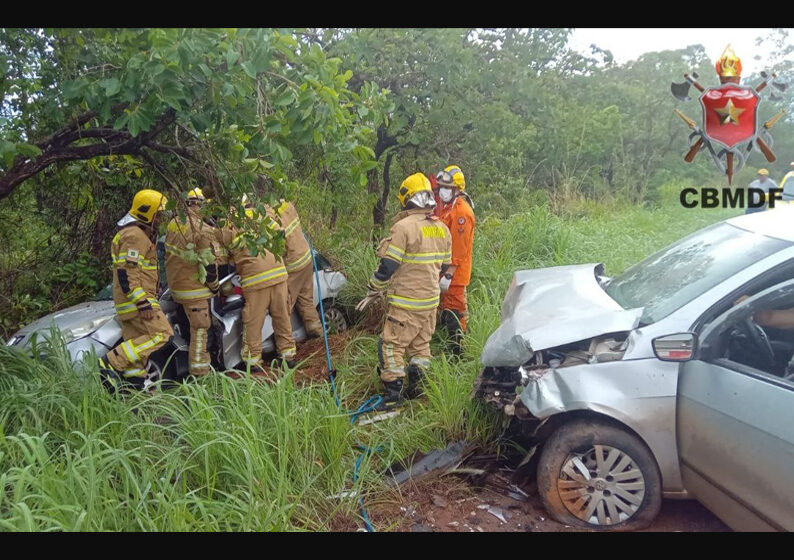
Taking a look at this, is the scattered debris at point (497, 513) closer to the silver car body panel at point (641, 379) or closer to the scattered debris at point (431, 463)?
the scattered debris at point (431, 463)

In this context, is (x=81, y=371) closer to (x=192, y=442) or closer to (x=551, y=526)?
(x=192, y=442)

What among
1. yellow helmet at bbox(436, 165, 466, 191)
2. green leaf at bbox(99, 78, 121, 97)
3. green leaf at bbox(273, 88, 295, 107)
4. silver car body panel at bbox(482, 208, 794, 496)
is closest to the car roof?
silver car body panel at bbox(482, 208, 794, 496)

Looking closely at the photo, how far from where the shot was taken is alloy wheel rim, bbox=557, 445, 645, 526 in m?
2.89

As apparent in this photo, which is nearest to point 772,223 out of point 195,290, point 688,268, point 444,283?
point 688,268

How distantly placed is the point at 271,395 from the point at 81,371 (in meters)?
1.41

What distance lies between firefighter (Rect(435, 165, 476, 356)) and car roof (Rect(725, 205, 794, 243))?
7.45 feet

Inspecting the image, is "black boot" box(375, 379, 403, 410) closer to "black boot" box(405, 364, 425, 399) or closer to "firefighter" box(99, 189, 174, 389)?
"black boot" box(405, 364, 425, 399)

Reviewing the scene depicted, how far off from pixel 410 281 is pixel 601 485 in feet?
7.01

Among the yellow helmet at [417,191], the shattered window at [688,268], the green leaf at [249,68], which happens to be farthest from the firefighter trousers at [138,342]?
the shattered window at [688,268]

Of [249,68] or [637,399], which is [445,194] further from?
[249,68]

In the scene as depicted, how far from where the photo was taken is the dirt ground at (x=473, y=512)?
2.99 m

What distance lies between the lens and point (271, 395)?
328 cm

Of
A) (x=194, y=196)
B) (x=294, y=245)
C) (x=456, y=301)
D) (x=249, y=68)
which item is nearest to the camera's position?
(x=249, y=68)

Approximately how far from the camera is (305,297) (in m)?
5.88
